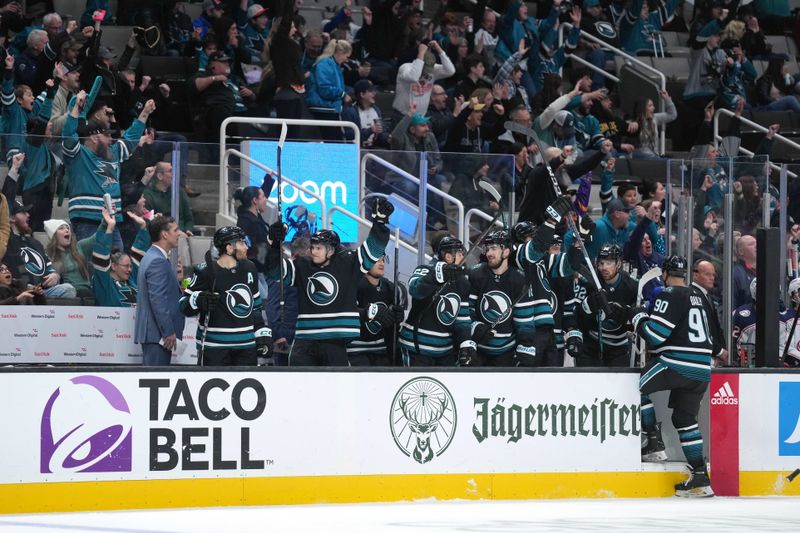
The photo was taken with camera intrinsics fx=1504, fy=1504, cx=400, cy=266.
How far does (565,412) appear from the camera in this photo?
9.51m

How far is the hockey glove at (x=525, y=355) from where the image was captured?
33.7ft

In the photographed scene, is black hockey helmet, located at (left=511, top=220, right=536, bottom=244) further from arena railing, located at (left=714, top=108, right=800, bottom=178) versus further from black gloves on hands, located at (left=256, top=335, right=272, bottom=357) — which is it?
arena railing, located at (left=714, top=108, right=800, bottom=178)

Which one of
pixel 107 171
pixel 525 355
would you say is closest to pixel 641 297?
pixel 525 355

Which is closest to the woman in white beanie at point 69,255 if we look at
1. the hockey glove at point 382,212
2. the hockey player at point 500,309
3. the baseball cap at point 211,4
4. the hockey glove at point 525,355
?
the hockey glove at point 382,212

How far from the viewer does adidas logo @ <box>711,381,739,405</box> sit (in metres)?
9.91

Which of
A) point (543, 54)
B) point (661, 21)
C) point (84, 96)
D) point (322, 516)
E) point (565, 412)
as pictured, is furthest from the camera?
point (661, 21)

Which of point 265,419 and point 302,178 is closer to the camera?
point 265,419

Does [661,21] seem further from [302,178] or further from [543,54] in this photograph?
[302,178]

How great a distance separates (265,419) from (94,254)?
6.57 feet

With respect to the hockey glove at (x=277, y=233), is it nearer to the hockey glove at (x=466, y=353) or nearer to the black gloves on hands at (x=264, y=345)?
the black gloves on hands at (x=264, y=345)

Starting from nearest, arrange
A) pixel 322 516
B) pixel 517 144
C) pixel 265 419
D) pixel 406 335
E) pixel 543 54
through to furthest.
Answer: pixel 322 516 < pixel 265 419 < pixel 406 335 < pixel 517 144 < pixel 543 54

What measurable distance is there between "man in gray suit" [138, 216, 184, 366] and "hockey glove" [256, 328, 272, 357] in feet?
1.82

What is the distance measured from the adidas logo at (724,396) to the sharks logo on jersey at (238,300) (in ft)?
10.2

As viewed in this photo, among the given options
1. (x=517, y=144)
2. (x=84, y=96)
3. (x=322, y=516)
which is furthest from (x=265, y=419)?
(x=517, y=144)
